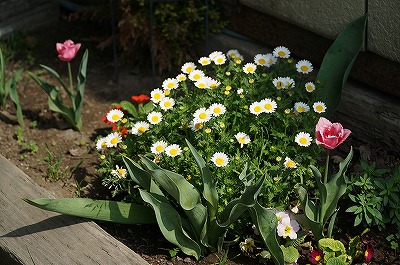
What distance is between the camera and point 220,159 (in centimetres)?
335

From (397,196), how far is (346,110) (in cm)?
73

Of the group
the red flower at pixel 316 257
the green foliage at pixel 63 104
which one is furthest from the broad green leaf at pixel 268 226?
the green foliage at pixel 63 104

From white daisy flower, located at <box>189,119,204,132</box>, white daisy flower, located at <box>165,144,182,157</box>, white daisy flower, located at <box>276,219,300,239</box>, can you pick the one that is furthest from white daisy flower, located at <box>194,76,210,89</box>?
white daisy flower, located at <box>276,219,300,239</box>

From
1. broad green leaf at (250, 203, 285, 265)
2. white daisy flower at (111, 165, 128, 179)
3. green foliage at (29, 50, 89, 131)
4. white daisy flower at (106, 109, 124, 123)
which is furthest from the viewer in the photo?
green foliage at (29, 50, 89, 131)

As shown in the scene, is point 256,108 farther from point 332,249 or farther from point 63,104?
point 63,104

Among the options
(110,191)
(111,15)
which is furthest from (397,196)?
(111,15)

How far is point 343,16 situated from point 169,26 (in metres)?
1.08

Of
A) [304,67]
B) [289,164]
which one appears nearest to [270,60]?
[304,67]

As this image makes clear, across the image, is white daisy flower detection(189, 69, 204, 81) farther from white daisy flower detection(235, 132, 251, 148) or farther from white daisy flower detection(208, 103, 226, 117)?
white daisy flower detection(235, 132, 251, 148)

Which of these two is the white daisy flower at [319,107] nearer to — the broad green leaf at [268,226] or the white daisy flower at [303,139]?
the white daisy flower at [303,139]

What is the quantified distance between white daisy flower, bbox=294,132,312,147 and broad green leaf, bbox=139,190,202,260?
0.60 m

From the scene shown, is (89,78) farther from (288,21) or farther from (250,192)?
(250,192)

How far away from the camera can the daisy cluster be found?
3.43 m

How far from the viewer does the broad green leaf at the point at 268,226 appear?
10.3 ft
